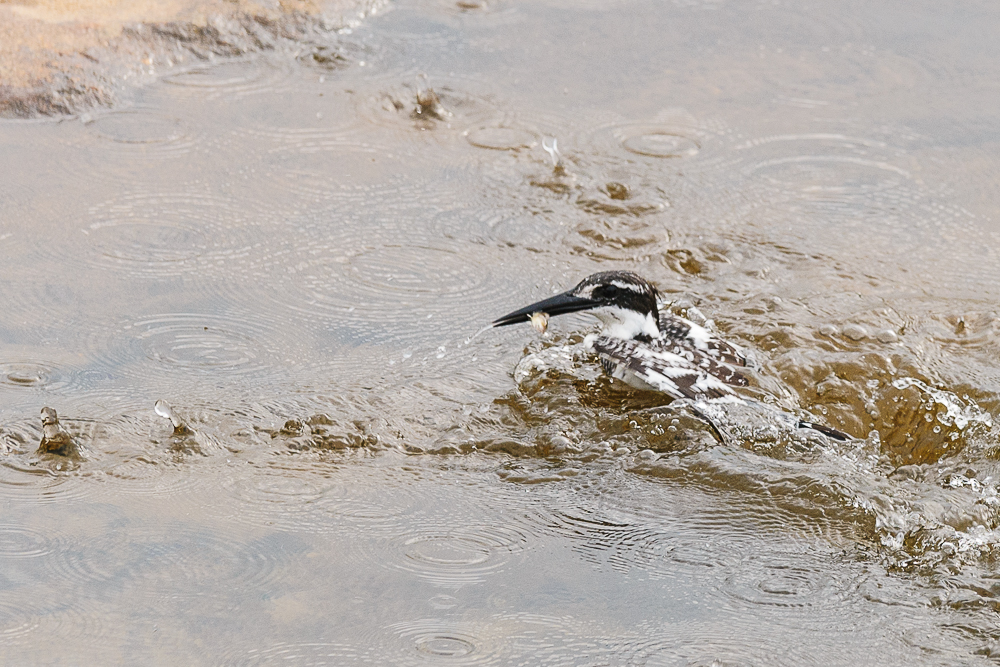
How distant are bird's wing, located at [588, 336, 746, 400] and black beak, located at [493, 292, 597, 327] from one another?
0.83ft

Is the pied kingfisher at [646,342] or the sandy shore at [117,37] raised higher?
the sandy shore at [117,37]

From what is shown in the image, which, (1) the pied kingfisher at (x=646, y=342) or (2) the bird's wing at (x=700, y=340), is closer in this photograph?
(1) the pied kingfisher at (x=646, y=342)

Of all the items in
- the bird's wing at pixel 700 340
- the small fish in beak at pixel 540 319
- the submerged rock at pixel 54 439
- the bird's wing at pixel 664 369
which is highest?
the small fish in beak at pixel 540 319

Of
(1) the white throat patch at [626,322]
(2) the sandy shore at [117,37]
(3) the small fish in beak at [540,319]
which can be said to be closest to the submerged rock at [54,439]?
(3) the small fish in beak at [540,319]

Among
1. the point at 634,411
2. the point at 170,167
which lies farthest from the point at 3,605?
the point at 170,167

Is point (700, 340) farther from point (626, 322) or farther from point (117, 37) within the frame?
point (117, 37)

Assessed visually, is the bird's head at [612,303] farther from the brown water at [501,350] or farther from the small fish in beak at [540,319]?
the brown water at [501,350]

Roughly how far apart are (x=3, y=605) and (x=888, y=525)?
10.2 feet

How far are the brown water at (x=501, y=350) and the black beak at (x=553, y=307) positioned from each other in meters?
0.19

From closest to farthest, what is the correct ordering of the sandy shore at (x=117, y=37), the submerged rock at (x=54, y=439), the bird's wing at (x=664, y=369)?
the submerged rock at (x=54, y=439), the bird's wing at (x=664, y=369), the sandy shore at (x=117, y=37)

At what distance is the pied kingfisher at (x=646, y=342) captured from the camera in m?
4.81

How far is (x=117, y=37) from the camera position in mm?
6918

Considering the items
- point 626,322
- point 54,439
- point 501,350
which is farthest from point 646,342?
point 54,439

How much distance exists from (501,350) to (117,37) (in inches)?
143
